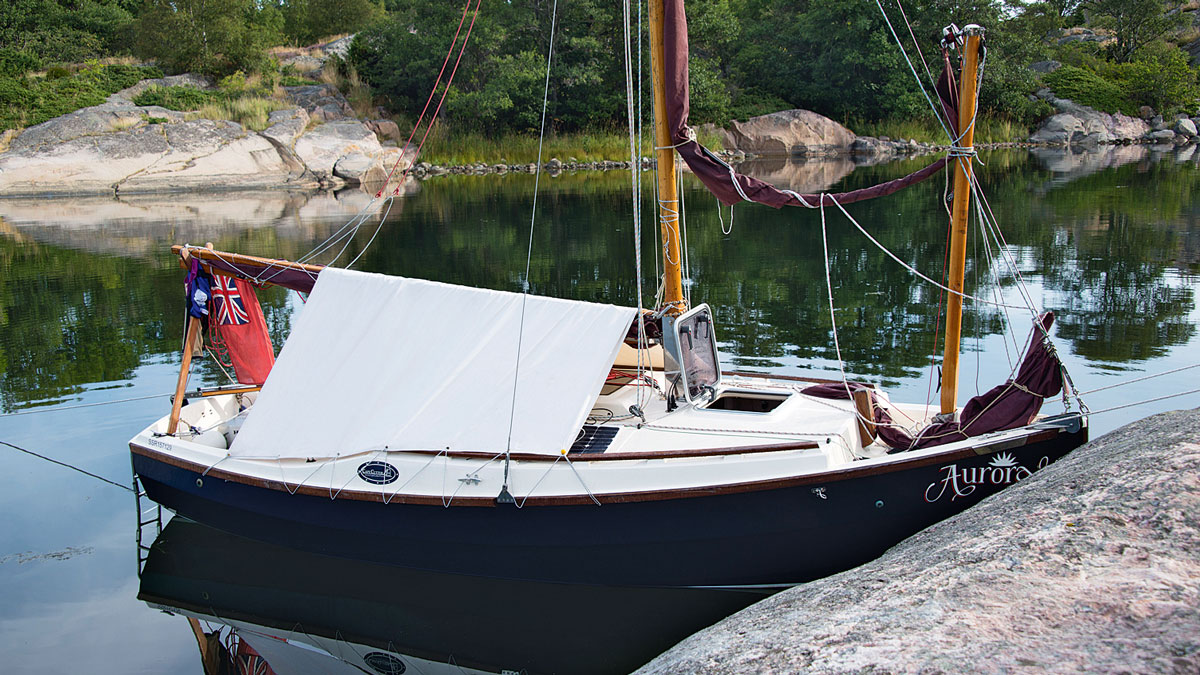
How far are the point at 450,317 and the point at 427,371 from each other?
58 cm

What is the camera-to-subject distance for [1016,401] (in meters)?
8.19

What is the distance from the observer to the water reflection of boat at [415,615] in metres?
8.04

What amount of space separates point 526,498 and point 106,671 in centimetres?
368

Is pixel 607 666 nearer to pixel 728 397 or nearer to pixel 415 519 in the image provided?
pixel 415 519

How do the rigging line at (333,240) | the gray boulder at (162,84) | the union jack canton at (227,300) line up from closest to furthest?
the union jack canton at (227,300) < the rigging line at (333,240) < the gray boulder at (162,84)

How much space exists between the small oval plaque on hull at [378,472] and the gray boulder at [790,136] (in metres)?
49.1

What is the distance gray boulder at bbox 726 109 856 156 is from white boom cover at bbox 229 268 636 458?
48119 mm

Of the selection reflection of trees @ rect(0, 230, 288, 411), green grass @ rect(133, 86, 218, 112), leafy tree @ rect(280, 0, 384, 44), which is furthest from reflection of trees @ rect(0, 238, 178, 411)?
leafy tree @ rect(280, 0, 384, 44)

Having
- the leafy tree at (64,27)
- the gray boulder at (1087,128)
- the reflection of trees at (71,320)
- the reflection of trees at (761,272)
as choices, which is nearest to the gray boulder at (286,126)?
the reflection of trees at (761,272)

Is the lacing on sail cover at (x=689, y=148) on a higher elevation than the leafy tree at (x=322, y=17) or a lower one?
lower

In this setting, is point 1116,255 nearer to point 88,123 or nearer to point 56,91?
point 88,123

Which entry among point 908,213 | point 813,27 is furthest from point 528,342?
point 813,27

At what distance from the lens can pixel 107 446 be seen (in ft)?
41.2

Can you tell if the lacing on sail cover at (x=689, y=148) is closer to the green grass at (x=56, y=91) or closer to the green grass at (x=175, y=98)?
the green grass at (x=56, y=91)
